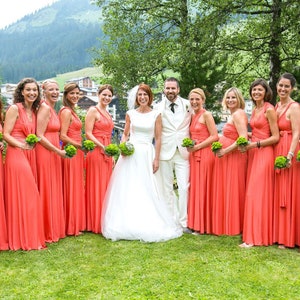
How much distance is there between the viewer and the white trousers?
7.38 metres

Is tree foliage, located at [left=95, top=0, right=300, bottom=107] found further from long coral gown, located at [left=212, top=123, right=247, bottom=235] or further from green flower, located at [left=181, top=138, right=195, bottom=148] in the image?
green flower, located at [left=181, top=138, right=195, bottom=148]

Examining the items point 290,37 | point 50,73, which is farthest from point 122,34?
point 50,73

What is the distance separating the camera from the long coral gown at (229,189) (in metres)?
6.94

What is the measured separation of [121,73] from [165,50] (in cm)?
320

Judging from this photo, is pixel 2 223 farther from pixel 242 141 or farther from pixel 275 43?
pixel 275 43

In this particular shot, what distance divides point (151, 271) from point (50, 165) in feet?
7.95

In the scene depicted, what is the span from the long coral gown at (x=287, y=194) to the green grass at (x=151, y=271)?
25 centimetres

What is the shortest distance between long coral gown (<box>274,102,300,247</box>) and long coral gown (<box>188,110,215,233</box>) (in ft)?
4.04

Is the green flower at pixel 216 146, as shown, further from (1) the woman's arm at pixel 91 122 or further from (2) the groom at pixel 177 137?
(1) the woman's arm at pixel 91 122

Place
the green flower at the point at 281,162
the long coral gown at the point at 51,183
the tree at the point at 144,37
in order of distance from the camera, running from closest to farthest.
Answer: the green flower at the point at 281,162
the long coral gown at the point at 51,183
the tree at the point at 144,37

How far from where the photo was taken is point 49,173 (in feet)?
21.6

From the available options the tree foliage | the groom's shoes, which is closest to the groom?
the groom's shoes

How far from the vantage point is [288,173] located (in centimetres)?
624

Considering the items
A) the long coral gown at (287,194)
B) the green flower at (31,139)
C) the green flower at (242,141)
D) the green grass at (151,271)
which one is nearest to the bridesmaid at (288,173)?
the long coral gown at (287,194)
